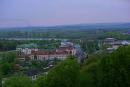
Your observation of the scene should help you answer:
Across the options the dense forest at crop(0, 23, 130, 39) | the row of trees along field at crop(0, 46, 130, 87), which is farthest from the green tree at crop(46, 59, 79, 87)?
the dense forest at crop(0, 23, 130, 39)

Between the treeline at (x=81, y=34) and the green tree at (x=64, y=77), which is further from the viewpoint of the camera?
the treeline at (x=81, y=34)

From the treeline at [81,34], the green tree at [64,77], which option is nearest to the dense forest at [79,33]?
the treeline at [81,34]

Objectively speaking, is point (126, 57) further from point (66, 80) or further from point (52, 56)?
point (52, 56)

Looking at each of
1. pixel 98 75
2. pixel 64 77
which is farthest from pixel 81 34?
pixel 64 77

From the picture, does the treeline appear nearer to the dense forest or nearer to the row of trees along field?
the dense forest

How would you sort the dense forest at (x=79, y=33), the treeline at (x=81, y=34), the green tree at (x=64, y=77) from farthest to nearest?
the dense forest at (x=79, y=33), the treeline at (x=81, y=34), the green tree at (x=64, y=77)

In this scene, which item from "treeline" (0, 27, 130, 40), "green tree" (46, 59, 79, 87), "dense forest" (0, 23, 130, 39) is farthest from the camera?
"dense forest" (0, 23, 130, 39)

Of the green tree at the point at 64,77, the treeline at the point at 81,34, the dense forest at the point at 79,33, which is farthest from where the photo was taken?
the dense forest at the point at 79,33

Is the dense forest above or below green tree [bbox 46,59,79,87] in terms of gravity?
below

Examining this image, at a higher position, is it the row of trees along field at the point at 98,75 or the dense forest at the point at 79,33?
the row of trees along field at the point at 98,75

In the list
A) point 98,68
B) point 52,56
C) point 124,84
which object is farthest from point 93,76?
point 52,56

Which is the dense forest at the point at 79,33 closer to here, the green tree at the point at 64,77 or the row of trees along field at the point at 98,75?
the row of trees along field at the point at 98,75
